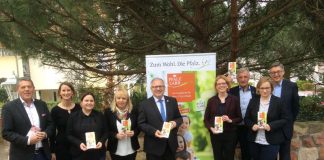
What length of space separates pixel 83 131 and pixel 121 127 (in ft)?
1.42

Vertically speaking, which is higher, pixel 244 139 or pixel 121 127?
pixel 121 127

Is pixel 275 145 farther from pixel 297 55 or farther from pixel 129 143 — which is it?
pixel 297 55

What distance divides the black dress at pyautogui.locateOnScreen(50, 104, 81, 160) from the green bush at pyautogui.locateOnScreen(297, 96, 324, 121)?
13.3 ft

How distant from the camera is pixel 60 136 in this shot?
4.13m

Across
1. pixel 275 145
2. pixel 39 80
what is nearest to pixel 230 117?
pixel 275 145

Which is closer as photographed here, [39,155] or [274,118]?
[39,155]

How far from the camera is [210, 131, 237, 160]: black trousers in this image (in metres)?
4.49

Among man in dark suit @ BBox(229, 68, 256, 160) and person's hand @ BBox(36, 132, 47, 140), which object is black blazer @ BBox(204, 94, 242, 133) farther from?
person's hand @ BBox(36, 132, 47, 140)

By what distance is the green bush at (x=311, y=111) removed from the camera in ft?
20.7

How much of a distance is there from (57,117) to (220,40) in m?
3.58

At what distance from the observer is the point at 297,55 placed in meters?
6.43

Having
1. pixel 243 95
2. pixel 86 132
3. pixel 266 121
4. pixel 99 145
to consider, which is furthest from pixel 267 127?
pixel 86 132

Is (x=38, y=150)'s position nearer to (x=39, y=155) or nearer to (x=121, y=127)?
(x=39, y=155)

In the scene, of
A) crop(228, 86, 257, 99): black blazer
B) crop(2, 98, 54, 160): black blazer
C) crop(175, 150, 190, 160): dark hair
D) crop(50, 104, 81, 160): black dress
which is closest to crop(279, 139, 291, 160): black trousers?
crop(228, 86, 257, 99): black blazer
